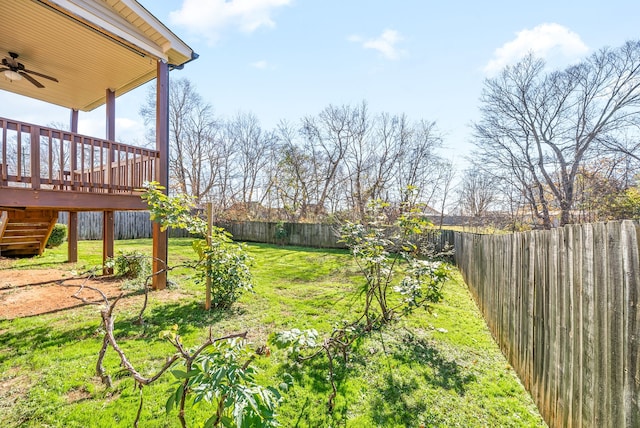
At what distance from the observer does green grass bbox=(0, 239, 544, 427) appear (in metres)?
2.15

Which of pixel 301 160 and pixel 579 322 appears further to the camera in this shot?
pixel 301 160

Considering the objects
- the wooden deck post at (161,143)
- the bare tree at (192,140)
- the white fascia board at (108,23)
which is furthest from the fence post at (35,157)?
the bare tree at (192,140)

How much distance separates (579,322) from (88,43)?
7155mm

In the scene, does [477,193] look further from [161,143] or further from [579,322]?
[579,322]

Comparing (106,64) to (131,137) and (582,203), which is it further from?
(131,137)

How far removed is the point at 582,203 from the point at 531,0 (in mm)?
6690

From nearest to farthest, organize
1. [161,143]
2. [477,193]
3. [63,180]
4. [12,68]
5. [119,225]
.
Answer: [63,180] < [12,68] < [161,143] < [119,225] < [477,193]

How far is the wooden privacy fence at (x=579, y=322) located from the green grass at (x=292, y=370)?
1.37 feet

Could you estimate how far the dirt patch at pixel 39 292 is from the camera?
4.15 meters

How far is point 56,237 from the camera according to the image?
9.16 meters

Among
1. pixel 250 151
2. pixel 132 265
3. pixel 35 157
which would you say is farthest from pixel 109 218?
pixel 250 151

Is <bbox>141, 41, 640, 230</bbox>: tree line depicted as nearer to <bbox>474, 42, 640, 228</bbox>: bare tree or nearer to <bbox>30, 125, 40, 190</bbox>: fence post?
<bbox>474, 42, 640, 228</bbox>: bare tree

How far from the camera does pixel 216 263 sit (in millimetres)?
Answer: 4168

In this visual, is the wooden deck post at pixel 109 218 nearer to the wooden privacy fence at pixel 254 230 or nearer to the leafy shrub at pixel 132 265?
the leafy shrub at pixel 132 265
